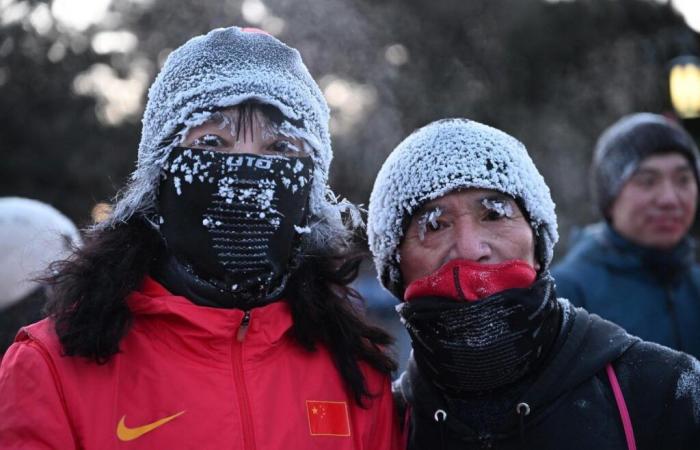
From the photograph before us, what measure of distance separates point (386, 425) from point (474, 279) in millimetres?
634

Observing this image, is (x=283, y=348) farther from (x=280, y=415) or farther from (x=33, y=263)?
(x=33, y=263)

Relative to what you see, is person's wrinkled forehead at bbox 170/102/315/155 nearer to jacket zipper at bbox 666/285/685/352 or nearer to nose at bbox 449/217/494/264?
nose at bbox 449/217/494/264

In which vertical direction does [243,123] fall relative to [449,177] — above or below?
above

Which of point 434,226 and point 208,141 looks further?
point 434,226

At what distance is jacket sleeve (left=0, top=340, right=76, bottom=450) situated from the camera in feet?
7.97

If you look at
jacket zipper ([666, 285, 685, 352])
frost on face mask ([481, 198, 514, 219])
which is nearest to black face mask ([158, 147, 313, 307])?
frost on face mask ([481, 198, 514, 219])

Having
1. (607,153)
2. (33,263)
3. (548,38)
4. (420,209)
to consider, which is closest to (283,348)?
(420,209)

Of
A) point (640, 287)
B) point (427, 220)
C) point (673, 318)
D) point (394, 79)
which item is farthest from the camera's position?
point (394, 79)

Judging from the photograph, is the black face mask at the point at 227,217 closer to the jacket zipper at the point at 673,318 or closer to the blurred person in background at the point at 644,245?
the blurred person in background at the point at 644,245

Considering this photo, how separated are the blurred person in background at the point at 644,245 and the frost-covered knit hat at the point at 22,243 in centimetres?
292

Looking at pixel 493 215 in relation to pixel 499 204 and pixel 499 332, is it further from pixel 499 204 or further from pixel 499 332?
pixel 499 332

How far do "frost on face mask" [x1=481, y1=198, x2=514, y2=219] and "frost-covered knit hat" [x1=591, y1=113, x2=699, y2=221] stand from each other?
2528 mm

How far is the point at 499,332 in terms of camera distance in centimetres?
284

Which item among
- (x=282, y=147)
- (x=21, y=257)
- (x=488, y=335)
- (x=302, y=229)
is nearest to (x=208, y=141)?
(x=282, y=147)
